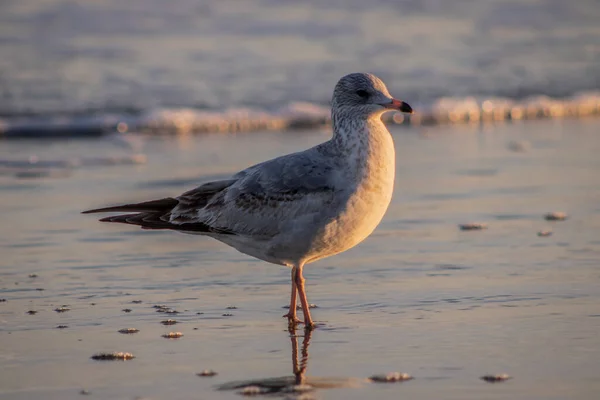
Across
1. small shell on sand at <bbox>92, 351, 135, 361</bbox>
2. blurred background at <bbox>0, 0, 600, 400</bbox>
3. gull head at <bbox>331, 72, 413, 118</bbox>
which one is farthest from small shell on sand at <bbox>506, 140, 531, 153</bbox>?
small shell on sand at <bbox>92, 351, 135, 361</bbox>

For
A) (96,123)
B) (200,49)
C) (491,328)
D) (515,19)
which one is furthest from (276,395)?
(515,19)

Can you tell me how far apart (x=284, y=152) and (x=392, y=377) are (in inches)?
288

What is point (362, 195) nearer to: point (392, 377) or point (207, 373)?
point (392, 377)

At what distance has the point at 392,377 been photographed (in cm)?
566

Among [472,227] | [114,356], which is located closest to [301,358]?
[114,356]

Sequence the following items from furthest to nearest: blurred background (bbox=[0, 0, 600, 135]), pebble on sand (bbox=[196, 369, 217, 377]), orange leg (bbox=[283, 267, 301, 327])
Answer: blurred background (bbox=[0, 0, 600, 135]) < orange leg (bbox=[283, 267, 301, 327]) < pebble on sand (bbox=[196, 369, 217, 377])

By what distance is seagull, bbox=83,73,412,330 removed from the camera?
6.81 metres

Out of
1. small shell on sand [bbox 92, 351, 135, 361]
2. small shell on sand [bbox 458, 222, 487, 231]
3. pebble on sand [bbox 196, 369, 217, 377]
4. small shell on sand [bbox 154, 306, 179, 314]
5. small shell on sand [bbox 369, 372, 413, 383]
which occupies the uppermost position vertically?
small shell on sand [bbox 458, 222, 487, 231]

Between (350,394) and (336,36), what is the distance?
16.1 meters

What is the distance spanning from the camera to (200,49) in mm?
20094

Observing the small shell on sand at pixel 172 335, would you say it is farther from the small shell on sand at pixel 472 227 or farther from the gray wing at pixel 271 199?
the small shell on sand at pixel 472 227

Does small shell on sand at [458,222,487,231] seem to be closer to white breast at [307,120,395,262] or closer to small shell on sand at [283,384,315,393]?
white breast at [307,120,395,262]

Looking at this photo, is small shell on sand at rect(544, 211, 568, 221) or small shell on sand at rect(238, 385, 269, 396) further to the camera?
small shell on sand at rect(544, 211, 568, 221)

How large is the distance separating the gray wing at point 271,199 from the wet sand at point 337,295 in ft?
1.67
